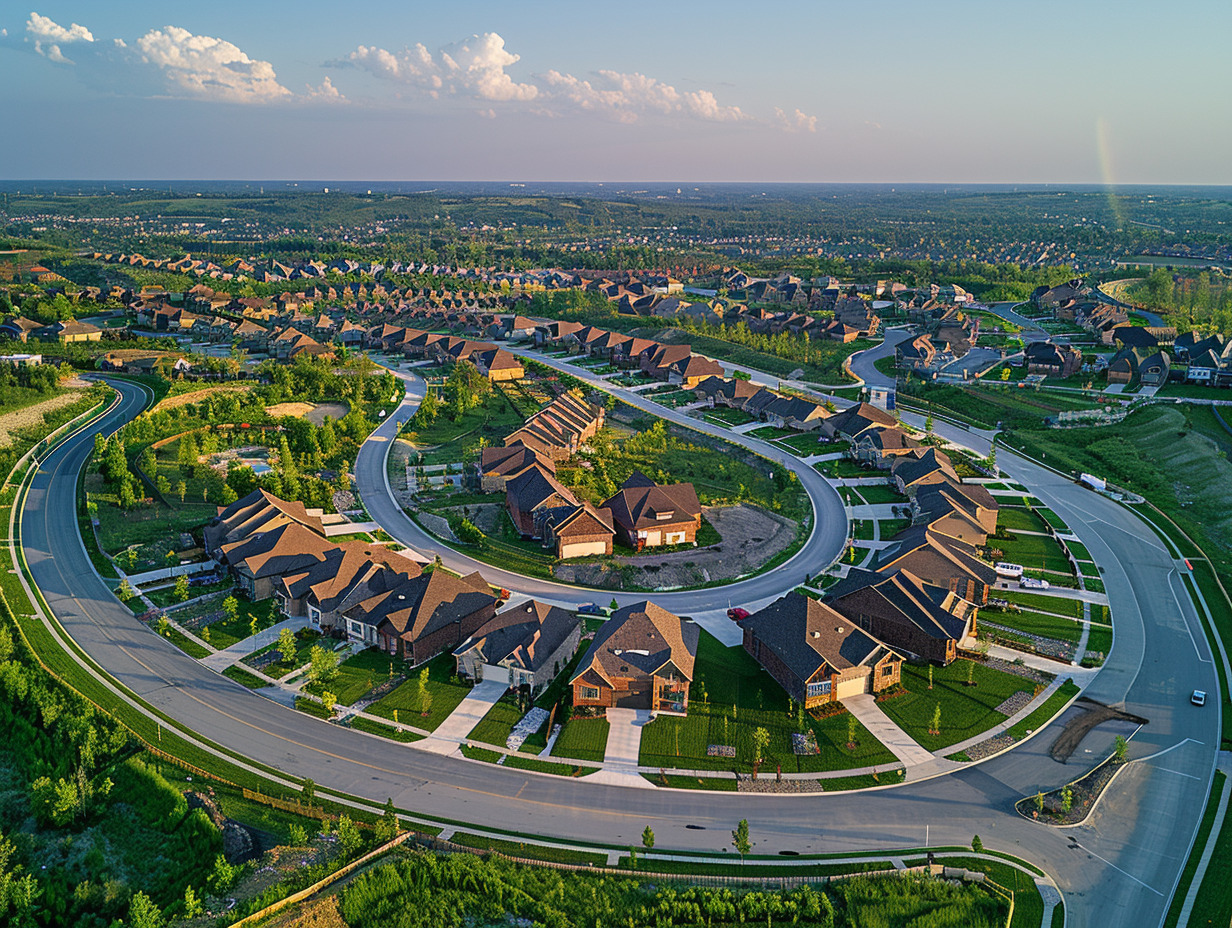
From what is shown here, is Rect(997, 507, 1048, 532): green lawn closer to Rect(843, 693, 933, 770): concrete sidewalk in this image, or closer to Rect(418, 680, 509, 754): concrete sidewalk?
Rect(843, 693, 933, 770): concrete sidewalk

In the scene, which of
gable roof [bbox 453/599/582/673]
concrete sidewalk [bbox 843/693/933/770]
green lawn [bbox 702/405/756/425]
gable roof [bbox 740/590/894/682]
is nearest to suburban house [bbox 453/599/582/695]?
gable roof [bbox 453/599/582/673]

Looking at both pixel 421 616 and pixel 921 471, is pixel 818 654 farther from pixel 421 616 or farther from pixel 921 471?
pixel 921 471

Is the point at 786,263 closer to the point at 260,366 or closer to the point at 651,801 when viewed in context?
the point at 260,366

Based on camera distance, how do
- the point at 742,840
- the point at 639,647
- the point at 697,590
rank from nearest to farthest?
the point at 742,840, the point at 639,647, the point at 697,590

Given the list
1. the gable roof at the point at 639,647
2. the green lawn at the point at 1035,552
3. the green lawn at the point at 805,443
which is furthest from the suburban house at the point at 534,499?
the green lawn at the point at 1035,552

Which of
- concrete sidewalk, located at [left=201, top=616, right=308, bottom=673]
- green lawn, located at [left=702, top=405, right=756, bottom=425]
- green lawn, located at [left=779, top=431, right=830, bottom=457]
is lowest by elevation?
concrete sidewalk, located at [left=201, top=616, right=308, bottom=673]

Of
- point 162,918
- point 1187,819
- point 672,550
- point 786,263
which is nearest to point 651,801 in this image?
point 162,918

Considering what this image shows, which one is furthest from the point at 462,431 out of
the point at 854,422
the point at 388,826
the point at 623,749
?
the point at 388,826
